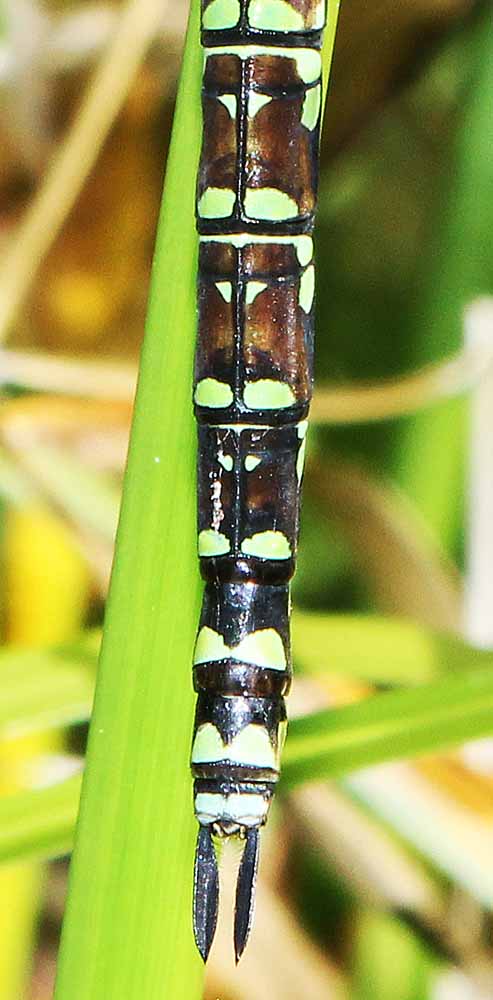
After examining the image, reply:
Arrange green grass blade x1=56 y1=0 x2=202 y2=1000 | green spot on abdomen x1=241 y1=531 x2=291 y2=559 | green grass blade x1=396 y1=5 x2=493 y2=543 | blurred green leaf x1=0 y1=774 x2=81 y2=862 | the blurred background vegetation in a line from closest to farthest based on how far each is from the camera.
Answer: green grass blade x1=56 y1=0 x2=202 y2=1000 → blurred green leaf x1=0 y1=774 x2=81 y2=862 → green spot on abdomen x1=241 y1=531 x2=291 y2=559 → the blurred background vegetation → green grass blade x1=396 y1=5 x2=493 y2=543

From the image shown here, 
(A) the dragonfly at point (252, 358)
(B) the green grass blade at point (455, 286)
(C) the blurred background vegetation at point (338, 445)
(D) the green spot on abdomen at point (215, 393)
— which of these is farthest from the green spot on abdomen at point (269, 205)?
(B) the green grass blade at point (455, 286)

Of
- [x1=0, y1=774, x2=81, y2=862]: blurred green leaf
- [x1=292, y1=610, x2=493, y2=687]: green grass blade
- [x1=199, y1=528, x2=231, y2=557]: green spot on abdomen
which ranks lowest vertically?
[x1=0, y1=774, x2=81, y2=862]: blurred green leaf

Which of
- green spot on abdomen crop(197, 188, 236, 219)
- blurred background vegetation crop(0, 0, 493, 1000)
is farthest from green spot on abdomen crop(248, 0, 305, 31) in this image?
blurred background vegetation crop(0, 0, 493, 1000)

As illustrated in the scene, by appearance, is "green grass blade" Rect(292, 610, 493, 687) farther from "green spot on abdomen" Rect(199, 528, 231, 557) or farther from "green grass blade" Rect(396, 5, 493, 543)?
"green grass blade" Rect(396, 5, 493, 543)

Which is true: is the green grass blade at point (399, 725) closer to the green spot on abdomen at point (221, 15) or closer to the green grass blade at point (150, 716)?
the green grass blade at point (150, 716)

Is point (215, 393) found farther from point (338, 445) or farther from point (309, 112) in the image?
point (338, 445)

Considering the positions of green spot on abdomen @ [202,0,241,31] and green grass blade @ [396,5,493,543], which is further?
green grass blade @ [396,5,493,543]

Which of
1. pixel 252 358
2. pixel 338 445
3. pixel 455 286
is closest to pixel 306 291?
pixel 252 358

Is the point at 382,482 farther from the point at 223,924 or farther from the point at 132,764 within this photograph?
the point at 132,764
